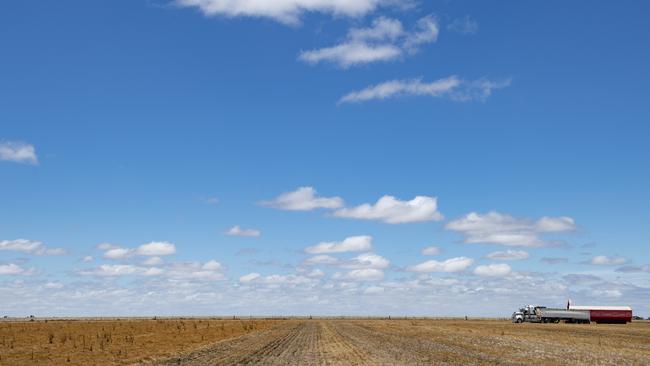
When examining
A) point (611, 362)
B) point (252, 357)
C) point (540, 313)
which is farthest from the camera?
point (540, 313)

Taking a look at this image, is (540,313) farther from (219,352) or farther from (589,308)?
(219,352)

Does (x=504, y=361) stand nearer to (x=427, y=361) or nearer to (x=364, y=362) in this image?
(x=427, y=361)

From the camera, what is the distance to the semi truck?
128625mm

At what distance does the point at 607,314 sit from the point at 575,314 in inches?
352

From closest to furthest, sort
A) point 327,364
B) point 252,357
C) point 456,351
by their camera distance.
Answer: point 327,364 < point 252,357 < point 456,351

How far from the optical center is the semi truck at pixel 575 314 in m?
129

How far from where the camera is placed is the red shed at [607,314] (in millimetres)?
132000

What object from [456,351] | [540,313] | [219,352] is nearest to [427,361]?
[456,351]

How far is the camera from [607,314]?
133m

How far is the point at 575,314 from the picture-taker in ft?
423

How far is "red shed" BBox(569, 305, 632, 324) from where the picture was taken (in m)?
132

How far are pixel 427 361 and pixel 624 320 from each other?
119 meters

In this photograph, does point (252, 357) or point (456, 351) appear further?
point (456, 351)

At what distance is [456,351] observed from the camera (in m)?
40.7
